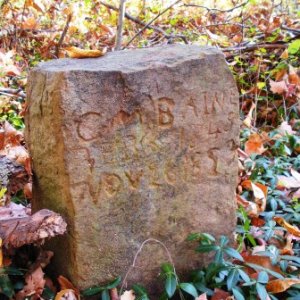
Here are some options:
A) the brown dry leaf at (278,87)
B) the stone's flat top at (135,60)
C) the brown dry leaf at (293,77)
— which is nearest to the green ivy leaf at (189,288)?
the stone's flat top at (135,60)

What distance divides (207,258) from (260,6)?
16.6ft

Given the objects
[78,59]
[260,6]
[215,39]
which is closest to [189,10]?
[260,6]

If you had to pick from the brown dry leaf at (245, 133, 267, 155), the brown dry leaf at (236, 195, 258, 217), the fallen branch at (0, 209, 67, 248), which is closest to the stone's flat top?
the fallen branch at (0, 209, 67, 248)

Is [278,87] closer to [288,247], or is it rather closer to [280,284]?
[288,247]

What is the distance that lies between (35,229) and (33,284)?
35 centimetres

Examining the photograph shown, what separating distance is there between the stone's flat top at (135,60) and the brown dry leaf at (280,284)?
104cm

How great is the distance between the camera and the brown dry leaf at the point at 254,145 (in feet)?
11.5

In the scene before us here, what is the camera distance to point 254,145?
3.53 metres

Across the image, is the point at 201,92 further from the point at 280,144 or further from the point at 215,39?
the point at 215,39

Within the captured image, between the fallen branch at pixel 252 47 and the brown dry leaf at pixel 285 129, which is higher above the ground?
the fallen branch at pixel 252 47

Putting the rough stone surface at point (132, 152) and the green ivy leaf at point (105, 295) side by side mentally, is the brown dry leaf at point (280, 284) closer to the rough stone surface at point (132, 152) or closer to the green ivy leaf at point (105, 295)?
the rough stone surface at point (132, 152)

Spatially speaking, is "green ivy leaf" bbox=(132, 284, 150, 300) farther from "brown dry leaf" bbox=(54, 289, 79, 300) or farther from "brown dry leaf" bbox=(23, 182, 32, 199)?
"brown dry leaf" bbox=(23, 182, 32, 199)

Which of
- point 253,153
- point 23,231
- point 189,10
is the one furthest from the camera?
point 189,10

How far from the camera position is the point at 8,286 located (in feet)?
6.11
